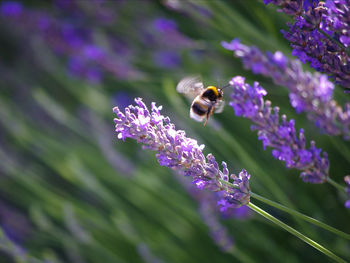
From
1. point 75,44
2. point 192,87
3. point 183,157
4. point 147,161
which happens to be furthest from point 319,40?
point 75,44

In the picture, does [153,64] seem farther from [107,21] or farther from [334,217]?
[334,217]

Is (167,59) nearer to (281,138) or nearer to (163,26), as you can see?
(163,26)

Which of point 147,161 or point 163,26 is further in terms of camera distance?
point 147,161

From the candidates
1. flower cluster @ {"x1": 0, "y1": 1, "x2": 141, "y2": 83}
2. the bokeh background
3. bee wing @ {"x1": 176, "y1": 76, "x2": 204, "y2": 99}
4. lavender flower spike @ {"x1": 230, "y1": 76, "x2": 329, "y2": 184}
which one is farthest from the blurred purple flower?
lavender flower spike @ {"x1": 230, "y1": 76, "x2": 329, "y2": 184}

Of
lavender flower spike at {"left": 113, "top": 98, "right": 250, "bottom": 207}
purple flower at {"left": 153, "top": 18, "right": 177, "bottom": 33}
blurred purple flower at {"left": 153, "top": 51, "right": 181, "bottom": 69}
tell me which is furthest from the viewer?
blurred purple flower at {"left": 153, "top": 51, "right": 181, "bottom": 69}

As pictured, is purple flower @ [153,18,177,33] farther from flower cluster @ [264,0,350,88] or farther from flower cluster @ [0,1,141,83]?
flower cluster @ [264,0,350,88]
